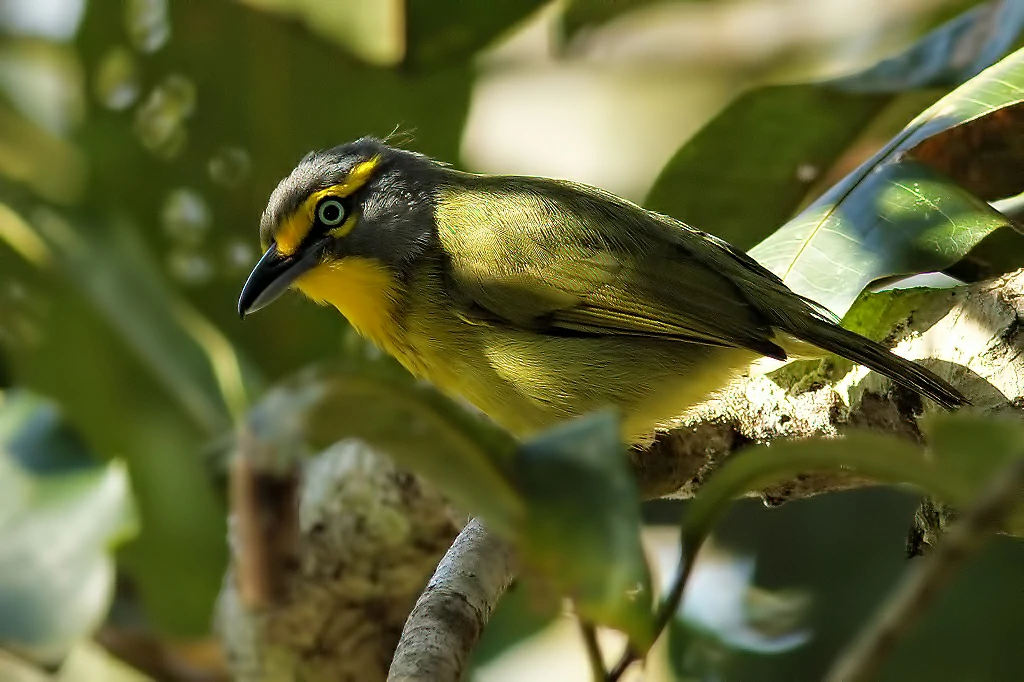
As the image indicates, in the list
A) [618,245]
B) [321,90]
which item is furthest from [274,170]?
[618,245]

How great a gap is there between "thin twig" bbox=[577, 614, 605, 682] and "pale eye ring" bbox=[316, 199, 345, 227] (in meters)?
1.79

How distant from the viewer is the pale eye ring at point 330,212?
287cm

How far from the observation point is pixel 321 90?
12.8 feet

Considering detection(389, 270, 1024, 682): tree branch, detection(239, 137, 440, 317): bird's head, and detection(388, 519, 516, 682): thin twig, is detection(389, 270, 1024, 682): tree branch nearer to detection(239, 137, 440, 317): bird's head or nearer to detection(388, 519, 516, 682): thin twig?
detection(388, 519, 516, 682): thin twig

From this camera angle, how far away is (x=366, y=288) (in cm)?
288

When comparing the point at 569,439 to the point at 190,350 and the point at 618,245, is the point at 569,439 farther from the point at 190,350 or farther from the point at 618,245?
the point at 190,350

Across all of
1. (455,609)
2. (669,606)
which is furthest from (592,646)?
(455,609)

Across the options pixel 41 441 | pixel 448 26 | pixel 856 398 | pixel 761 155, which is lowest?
pixel 41 441

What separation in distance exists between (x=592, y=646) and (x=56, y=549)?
203 cm

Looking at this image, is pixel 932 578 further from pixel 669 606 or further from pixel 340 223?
pixel 340 223

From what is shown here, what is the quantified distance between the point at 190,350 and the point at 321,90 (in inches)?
41.4

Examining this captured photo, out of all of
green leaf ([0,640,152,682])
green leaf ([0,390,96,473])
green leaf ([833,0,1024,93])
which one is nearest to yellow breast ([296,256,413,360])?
green leaf ([0,390,96,473])

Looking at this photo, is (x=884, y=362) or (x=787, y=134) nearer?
(x=884, y=362)

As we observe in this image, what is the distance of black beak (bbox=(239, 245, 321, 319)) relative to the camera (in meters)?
2.74
